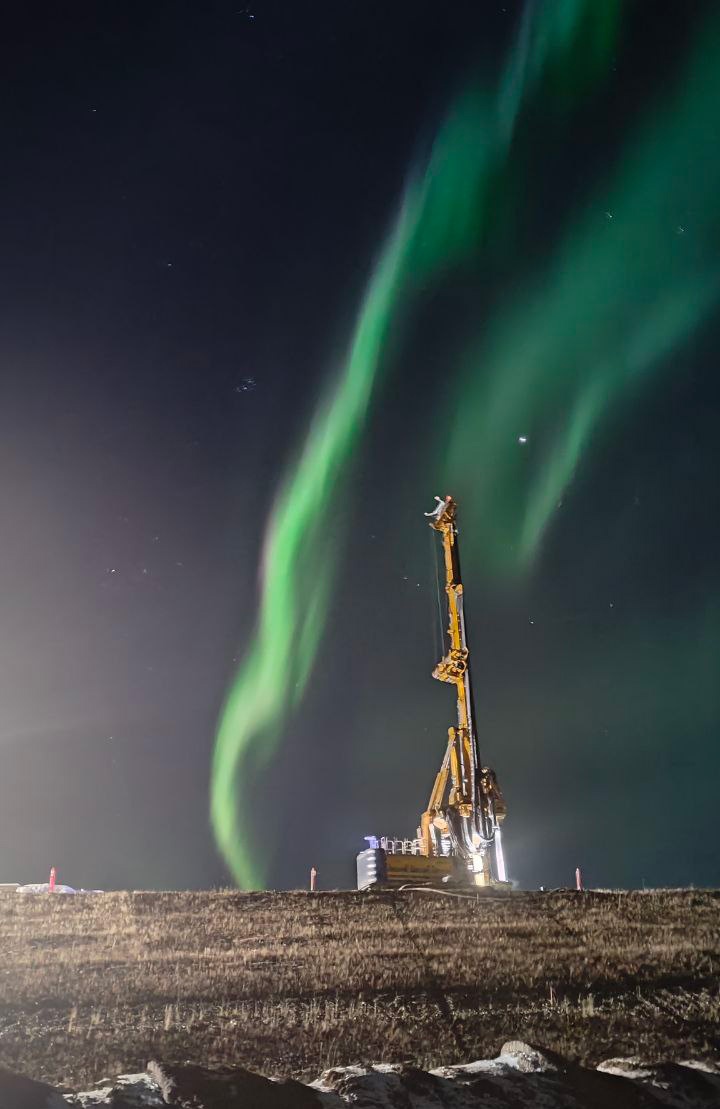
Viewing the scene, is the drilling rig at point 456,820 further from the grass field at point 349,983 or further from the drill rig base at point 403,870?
the grass field at point 349,983

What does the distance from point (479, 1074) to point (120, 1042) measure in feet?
16.4

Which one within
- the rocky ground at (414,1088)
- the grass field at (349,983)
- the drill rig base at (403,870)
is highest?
the drill rig base at (403,870)

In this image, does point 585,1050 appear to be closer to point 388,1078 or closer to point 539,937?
point 388,1078

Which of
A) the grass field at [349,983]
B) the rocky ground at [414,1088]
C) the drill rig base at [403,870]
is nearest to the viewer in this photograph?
the rocky ground at [414,1088]

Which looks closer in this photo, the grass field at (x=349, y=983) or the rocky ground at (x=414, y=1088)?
the rocky ground at (x=414, y=1088)

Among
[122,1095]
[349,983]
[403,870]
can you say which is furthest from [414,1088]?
[403,870]

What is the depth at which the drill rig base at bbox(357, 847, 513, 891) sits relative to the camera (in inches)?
1491

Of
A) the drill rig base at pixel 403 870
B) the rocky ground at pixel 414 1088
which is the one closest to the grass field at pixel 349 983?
the rocky ground at pixel 414 1088

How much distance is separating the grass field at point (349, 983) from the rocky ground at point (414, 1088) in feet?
3.51

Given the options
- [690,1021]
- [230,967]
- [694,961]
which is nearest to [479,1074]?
[690,1021]

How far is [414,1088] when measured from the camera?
1073cm

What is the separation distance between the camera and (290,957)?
18312mm

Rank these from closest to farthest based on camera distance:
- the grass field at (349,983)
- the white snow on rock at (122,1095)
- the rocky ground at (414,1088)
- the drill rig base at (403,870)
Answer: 1. the white snow on rock at (122,1095)
2. the rocky ground at (414,1088)
3. the grass field at (349,983)
4. the drill rig base at (403,870)

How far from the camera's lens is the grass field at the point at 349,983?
12.7m
